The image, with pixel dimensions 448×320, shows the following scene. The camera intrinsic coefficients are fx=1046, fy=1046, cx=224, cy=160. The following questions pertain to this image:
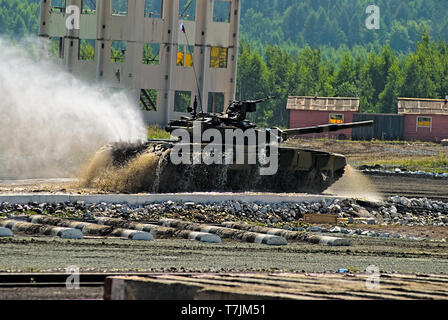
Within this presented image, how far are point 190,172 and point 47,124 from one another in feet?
28.5

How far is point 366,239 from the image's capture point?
2047 cm

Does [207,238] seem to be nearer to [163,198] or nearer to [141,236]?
[141,236]

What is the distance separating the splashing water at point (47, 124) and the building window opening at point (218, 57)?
16.8 metres

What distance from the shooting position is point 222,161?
2792cm

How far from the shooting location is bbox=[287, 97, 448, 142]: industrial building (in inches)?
2633

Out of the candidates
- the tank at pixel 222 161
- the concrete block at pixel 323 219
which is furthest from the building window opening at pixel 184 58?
the concrete block at pixel 323 219

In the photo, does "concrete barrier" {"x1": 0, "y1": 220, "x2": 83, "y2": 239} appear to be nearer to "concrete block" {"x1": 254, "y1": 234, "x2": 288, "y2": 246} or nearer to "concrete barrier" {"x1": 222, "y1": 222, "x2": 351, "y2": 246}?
"concrete block" {"x1": 254, "y1": 234, "x2": 288, "y2": 246}

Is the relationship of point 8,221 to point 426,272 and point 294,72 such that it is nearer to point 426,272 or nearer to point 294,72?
point 426,272

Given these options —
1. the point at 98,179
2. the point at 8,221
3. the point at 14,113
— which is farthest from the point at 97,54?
the point at 8,221

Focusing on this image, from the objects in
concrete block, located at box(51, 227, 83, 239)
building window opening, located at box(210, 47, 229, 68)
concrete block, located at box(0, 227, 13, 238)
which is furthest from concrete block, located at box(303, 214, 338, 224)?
building window opening, located at box(210, 47, 229, 68)

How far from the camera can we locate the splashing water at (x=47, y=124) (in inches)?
1312

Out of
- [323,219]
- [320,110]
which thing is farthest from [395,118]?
[323,219]

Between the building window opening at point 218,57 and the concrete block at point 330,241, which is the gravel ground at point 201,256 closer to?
the concrete block at point 330,241

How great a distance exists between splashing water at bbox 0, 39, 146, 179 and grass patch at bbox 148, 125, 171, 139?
10074 mm
